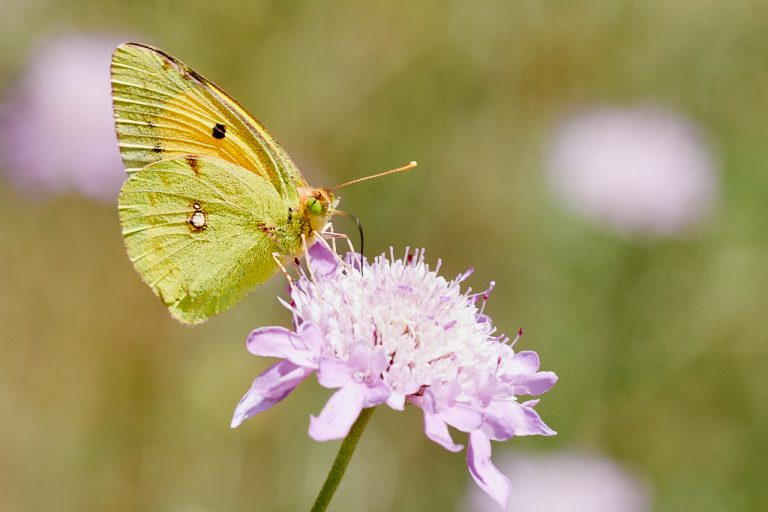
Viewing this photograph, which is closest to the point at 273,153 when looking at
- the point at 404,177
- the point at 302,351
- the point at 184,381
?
the point at 302,351

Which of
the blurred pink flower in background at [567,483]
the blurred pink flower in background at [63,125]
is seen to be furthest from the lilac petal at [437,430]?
the blurred pink flower in background at [63,125]

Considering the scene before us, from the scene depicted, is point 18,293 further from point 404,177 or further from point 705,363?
point 705,363

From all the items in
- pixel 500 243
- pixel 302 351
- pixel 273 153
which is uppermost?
pixel 500 243

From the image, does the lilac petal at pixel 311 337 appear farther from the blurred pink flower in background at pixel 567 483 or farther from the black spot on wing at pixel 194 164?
the blurred pink flower in background at pixel 567 483

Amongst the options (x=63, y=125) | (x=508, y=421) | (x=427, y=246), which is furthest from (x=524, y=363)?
(x=63, y=125)

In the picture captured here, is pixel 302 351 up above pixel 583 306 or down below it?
below

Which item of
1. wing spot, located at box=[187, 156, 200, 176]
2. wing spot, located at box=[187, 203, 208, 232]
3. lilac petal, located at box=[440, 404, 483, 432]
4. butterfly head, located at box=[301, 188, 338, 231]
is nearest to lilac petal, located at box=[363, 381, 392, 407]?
lilac petal, located at box=[440, 404, 483, 432]
